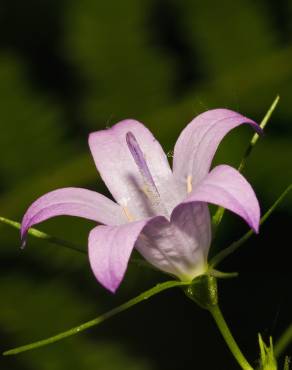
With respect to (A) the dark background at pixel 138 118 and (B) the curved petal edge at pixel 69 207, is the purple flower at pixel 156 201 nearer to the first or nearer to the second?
(B) the curved petal edge at pixel 69 207

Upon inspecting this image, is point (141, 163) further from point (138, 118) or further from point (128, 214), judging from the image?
point (138, 118)

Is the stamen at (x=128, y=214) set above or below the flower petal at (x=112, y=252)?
below

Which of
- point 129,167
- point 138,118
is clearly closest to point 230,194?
point 129,167

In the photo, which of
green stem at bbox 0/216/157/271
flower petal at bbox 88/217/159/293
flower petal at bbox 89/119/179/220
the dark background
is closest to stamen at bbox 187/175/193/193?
flower petal at bbox 89/119/179/220

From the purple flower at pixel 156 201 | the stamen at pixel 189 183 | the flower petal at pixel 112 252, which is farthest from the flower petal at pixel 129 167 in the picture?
the flower petal at pixel 112 252

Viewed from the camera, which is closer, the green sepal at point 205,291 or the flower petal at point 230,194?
the flower petal at point 230,194

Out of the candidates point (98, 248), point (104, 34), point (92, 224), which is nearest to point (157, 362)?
point (92, 224)
